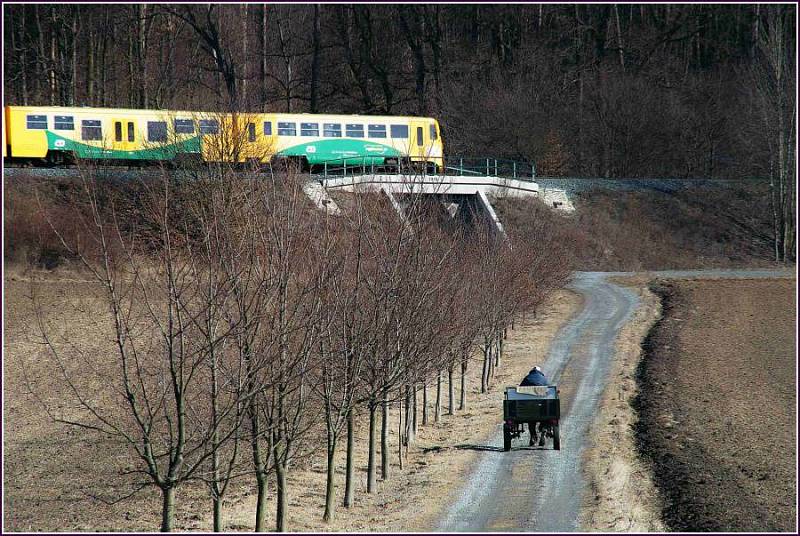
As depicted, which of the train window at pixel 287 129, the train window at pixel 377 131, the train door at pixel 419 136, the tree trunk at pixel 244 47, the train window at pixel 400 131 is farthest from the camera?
the tree trunk at pixel 244 47

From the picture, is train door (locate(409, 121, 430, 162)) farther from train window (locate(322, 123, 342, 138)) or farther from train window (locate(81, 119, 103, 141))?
train window (locate(81, 119, 103, 141))

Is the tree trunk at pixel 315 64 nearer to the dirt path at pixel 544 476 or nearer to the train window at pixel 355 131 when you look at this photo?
the train window at pixel 355 131

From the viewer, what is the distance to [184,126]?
41.7 metres

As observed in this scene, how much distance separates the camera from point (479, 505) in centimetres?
1739

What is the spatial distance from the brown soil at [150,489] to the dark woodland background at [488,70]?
24863 mm

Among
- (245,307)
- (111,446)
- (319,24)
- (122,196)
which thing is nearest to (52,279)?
(122,196)

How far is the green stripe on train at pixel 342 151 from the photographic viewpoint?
47.6 m

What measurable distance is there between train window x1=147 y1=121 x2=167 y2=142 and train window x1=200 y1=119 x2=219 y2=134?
190 inches

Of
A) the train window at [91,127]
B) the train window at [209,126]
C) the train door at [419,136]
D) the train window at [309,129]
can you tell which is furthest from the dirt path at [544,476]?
the train window at [91,127]

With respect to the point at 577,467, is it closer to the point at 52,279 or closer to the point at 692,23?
the point at 52,279

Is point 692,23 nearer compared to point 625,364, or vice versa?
point 625,364

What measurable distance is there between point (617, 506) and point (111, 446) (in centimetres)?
1234

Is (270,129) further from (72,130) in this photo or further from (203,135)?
(203,135)

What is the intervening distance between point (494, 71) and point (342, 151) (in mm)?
24127
